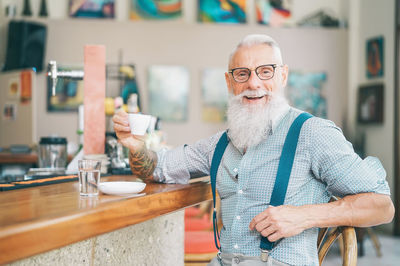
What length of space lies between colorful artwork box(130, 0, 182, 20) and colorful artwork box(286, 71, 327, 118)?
1.88 m

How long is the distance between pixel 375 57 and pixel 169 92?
2.75m

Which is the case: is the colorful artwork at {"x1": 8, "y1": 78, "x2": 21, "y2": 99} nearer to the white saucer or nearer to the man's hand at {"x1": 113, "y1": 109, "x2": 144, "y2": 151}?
the man's hand at {"x1": 113, "y1": 109, "x2": 144, "y2": 151}

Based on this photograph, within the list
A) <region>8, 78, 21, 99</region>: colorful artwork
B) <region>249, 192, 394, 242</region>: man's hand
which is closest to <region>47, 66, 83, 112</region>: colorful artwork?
<region>8, 78, 21, 99</region>: colorful artwork

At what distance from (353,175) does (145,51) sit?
4.78 metres

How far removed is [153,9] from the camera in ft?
18.9

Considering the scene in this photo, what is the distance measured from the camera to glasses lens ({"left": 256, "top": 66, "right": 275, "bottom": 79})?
1556mm

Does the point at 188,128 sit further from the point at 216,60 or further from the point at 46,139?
the point at 46,139

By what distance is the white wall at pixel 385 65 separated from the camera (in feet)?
17.0

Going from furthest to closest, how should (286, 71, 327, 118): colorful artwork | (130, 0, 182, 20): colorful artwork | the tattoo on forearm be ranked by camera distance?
(286, 71, 327, 118): colorful artwork → (130, 0, 182, 20): colorful artwork → the tattoo on forearm

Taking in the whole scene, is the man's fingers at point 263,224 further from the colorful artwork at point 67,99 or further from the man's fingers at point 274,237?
the colorful artwork at point 67,99

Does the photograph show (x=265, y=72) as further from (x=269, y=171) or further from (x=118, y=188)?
(x=118, y=188)

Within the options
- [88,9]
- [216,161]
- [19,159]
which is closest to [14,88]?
[88,9]

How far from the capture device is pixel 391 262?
395cm

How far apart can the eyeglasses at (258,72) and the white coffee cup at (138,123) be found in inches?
14.8
